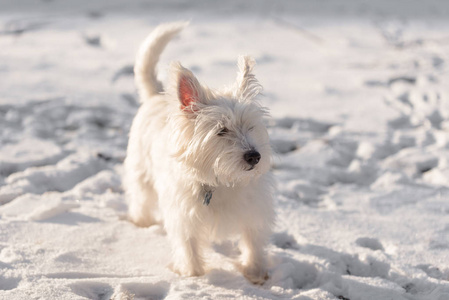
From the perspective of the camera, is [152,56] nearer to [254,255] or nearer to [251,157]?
[251,157]

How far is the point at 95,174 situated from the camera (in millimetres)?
4363

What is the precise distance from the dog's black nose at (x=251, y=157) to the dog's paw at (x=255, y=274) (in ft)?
2.43

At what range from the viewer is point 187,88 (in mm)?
2666

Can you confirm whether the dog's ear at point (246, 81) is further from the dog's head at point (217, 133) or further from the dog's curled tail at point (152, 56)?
the dog's curled tail at point (152, 56)

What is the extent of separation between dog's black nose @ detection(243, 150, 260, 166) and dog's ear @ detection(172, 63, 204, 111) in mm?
389

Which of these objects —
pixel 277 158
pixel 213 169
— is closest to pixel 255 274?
pixel 213 169

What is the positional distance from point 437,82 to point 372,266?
14.7 feet

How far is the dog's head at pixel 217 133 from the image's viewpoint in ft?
8.39

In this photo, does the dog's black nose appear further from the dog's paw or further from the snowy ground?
the dog's paw

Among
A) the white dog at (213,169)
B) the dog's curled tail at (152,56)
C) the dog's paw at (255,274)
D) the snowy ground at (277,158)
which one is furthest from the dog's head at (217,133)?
the dog's curled tail at (152,56)

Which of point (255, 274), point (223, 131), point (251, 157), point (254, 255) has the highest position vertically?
point (223, 131)

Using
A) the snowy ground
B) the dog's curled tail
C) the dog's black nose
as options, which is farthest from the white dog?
the dog's curled tail

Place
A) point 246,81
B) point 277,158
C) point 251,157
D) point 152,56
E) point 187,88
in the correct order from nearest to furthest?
point 251,157, point 187,88, point 246,81, point 152,56, point 277,158

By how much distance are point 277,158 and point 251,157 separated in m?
2.25
